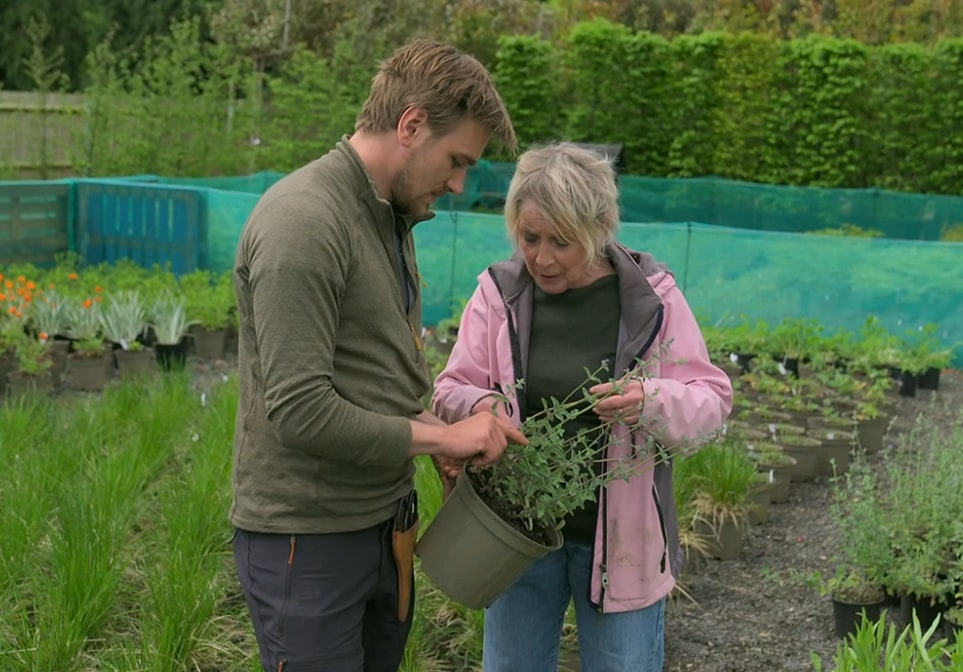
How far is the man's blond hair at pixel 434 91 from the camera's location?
6.06 feet

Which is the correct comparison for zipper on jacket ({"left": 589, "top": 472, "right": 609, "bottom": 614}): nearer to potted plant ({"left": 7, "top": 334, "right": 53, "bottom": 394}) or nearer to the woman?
the woman

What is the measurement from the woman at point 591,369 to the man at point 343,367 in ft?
0.87

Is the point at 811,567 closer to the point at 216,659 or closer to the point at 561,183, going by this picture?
the point at 216,659

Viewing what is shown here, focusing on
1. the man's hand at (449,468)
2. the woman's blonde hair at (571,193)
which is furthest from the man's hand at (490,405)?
the woman's blonde hair at (571,193)

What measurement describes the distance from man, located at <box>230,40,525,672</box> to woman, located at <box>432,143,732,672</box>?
266 mm

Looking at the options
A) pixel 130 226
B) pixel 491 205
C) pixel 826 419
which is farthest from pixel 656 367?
pixel 491 205

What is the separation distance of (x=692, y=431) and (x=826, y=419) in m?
4.07

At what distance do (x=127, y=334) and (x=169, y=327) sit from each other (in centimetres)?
28

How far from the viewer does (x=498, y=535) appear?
2062mm

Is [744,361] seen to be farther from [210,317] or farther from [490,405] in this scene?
[490,405]

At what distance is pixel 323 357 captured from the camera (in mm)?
1755

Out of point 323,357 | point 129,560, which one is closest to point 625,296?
point 323,357

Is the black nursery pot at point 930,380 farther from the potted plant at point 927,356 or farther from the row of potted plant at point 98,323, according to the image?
the row of potted plant at point 98,323

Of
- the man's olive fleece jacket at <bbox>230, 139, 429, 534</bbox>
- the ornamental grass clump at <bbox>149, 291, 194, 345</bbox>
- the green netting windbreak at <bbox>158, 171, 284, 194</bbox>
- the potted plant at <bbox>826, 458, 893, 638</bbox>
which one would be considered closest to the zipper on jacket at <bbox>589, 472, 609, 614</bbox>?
the man's olive fleece jacket at <bbox>230, 139, 429, 534</bbox>
